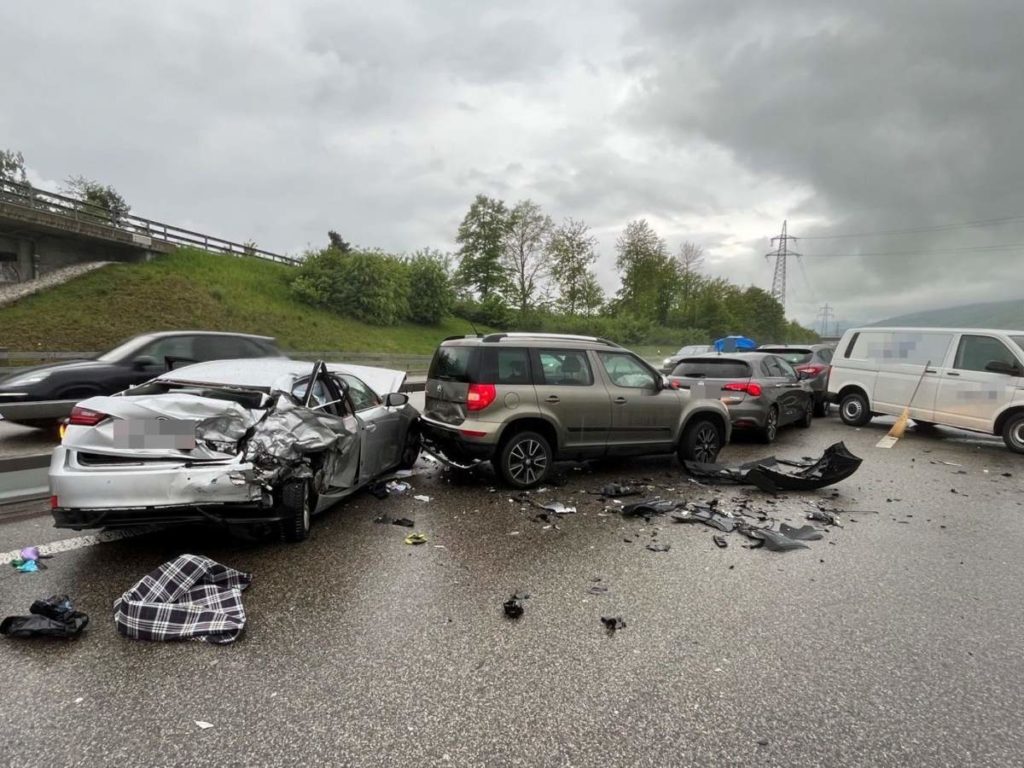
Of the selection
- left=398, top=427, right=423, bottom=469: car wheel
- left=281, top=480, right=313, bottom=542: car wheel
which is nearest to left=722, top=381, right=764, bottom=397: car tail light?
left=398, top=427, right=423, bottom=469: car wheel

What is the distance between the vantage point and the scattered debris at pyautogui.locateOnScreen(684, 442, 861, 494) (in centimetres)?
629

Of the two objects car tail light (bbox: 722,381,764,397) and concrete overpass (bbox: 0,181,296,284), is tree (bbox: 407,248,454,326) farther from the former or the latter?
car tail light (bbox: 722,381,764,397)

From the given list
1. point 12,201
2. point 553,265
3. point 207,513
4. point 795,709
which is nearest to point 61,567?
point 207,513

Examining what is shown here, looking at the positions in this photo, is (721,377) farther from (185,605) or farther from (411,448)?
(185,605)

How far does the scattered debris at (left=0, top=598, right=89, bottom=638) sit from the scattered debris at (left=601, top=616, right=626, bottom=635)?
2943mm

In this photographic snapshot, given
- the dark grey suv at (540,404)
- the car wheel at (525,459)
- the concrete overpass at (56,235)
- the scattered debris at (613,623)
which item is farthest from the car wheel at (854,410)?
the concrete overpass at (56,235)

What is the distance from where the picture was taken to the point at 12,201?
20797 mm

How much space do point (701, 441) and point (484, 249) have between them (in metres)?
42.4

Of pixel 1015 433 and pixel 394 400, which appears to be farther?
pixel 1015 433

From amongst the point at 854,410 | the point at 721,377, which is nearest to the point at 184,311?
the point at 721,377

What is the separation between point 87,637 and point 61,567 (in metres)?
1.20

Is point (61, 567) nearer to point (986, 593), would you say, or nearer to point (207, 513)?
point (207, 513)

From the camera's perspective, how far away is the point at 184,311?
79.2ft

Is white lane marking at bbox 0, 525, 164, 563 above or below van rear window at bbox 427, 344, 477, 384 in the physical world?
below
